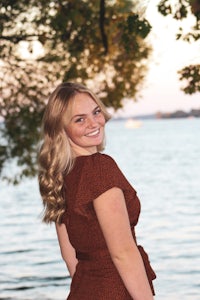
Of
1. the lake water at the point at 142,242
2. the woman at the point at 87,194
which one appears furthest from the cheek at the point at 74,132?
the lake water at the point at 142,242

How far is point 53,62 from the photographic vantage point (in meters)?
18.8

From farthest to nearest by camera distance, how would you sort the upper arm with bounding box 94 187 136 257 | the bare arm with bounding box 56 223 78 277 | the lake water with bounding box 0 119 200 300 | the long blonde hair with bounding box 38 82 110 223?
the lake water with bounding box 0 119 200 300, the bare arm with bounding box 56 223 78 277, the long blonde hair with bounding box 38 82 110 223, the upper arm with bounding box 94 187 136 257

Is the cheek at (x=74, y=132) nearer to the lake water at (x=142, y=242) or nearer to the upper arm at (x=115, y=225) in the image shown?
the upper arm at (x=115, y=225)

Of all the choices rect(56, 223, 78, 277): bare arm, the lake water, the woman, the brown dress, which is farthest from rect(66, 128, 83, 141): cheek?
the lake water

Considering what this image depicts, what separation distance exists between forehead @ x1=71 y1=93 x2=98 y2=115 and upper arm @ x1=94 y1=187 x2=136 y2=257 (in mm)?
514

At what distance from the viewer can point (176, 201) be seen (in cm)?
4712

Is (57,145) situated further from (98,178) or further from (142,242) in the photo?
(142,242)

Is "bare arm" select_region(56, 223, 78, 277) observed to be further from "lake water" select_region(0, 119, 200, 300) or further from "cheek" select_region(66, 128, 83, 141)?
"lake water" select_region(0, 119, 200, 300)

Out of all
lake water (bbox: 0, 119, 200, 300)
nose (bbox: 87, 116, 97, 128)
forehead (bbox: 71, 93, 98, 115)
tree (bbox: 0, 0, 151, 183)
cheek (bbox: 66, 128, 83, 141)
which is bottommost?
lake water (bbox: 0, 119, 200, 300)

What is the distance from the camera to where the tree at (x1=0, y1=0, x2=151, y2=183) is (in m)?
15.9

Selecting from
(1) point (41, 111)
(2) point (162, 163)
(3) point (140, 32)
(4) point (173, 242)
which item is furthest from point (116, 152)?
(3) point (140, 32)

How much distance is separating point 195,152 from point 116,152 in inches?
525

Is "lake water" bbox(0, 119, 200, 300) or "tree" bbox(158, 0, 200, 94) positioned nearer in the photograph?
"tree" bbox(158, 0, 200, 94)

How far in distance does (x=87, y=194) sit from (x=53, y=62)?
14.8m
